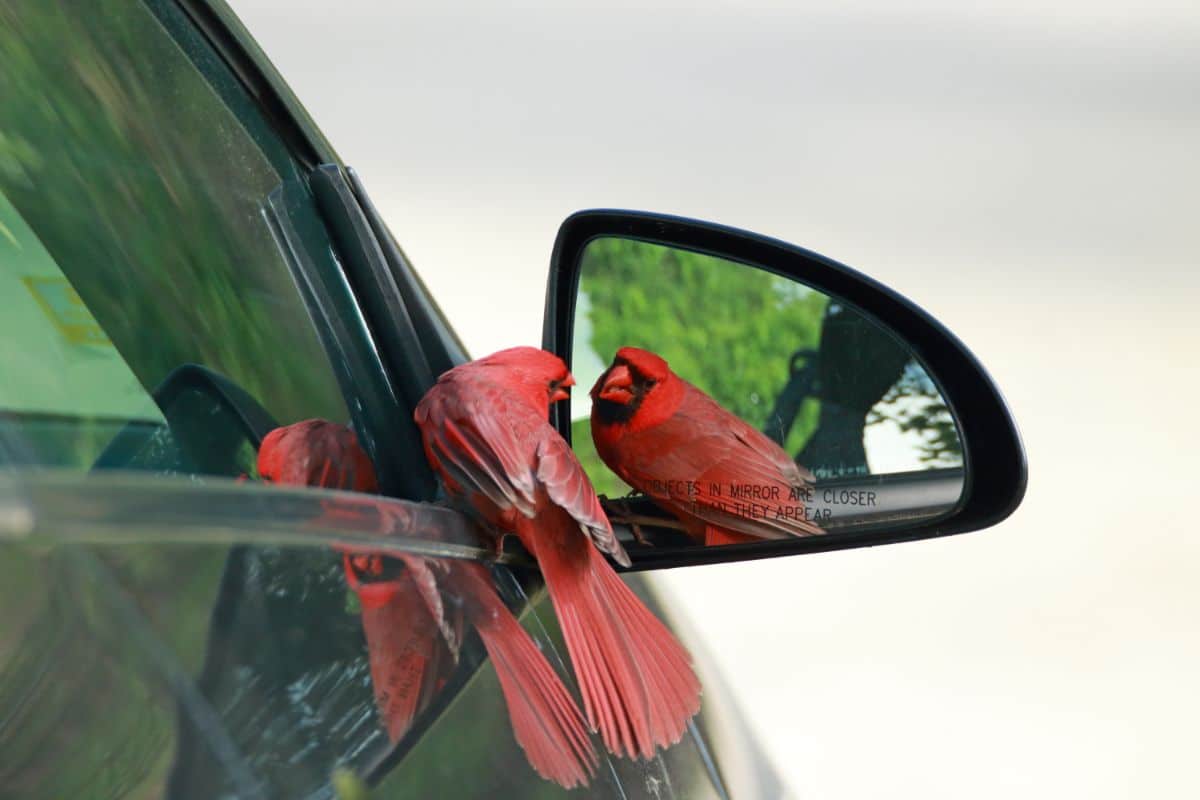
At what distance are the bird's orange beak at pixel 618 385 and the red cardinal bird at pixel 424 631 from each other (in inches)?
6.7

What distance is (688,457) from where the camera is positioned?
767 millimetres

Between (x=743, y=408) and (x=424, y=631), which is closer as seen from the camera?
(x=424, y=631)

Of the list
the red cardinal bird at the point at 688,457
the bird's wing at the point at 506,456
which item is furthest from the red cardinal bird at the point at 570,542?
the red cardinal bird at the point at 688,457

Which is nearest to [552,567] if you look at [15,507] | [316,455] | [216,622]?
[316,455]

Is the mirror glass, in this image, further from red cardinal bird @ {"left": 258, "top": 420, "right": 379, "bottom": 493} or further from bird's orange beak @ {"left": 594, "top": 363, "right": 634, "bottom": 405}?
red cardinal bird @ {"left": 258, "top": 420, "right": 379, "bottom": 493}

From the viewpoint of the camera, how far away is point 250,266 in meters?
0.71

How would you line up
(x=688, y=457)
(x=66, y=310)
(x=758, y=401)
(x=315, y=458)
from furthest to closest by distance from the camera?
(x=758, y=401)
(x=688, y=457)
(x=315, y=458)
(x=66, y=310)

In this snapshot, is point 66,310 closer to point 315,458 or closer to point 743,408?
point 315,458

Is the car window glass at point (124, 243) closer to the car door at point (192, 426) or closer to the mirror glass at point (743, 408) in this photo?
the car door at point (192, 426)

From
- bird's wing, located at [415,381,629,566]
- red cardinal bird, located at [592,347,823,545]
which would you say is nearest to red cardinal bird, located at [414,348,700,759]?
bird's wing, located at [415,381,629,566]

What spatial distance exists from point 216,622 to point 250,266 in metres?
0.35

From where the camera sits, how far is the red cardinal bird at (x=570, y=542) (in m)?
0.59

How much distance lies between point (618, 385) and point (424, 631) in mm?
283

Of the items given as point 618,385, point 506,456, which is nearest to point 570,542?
point 506,456
